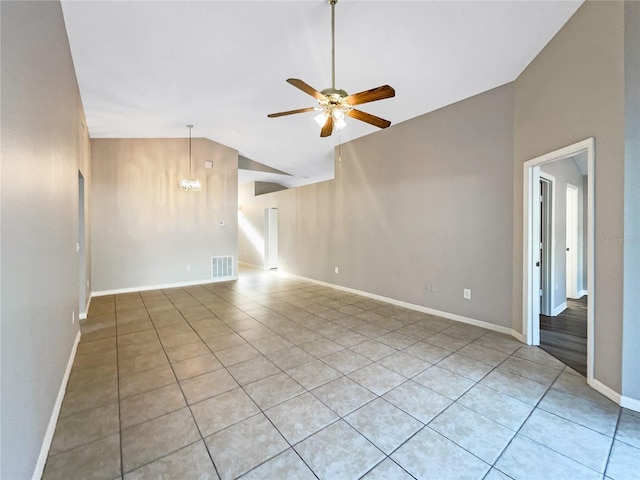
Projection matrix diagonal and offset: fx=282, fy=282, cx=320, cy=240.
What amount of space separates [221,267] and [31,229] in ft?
17.6

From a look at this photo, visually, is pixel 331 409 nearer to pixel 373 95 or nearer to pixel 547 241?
pixel 373 95

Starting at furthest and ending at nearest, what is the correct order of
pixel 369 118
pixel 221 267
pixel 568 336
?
pixel 221 267, pixel 568 336, pixel 369 118

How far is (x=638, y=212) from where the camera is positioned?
6.60 feet

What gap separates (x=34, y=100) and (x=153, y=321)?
124 inches

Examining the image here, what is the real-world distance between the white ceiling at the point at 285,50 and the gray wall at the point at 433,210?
1.49 feet

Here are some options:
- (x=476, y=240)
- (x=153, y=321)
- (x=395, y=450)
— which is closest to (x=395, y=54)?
(x=476, y=240)

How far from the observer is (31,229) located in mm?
1576

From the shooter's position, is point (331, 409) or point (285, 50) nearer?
point (331, 409)

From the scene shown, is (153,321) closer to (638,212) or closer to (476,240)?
(476,240)

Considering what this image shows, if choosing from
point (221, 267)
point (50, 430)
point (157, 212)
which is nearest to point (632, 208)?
point (50, 430)

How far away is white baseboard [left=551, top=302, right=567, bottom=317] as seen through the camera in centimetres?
423

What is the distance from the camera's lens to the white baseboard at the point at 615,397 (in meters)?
2.02

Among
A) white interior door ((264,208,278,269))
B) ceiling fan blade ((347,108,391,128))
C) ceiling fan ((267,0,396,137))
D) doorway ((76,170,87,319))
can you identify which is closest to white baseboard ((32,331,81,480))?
doorway ((76,170,87,319))

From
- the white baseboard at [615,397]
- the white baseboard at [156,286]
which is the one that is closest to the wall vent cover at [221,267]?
the white baseboard at [156,286]
